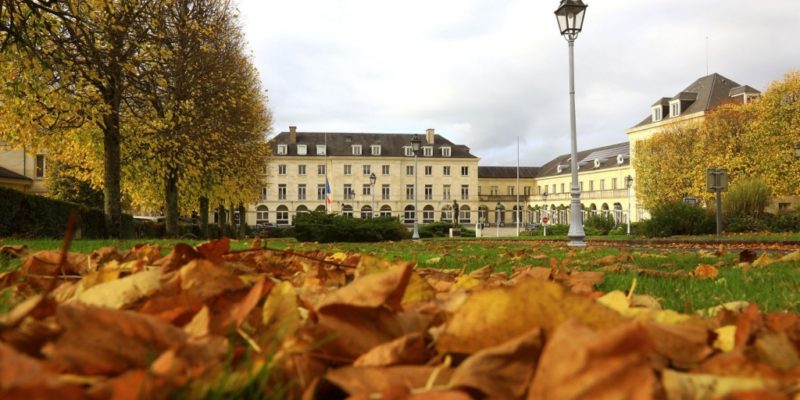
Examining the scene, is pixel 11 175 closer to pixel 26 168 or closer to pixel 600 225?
pixel 26 168

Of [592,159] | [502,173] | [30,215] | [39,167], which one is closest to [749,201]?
[30,215]

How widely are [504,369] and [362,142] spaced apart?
81961 millimetres

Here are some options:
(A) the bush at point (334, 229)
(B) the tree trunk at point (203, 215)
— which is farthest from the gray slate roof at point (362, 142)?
(A) the bush at point (334, 229)

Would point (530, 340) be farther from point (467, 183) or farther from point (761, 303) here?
point (467, 183)

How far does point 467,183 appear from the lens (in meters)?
84.1

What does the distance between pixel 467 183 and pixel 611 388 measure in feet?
276

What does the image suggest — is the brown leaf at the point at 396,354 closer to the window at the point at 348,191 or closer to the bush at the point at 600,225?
the bush at the point at 600,225

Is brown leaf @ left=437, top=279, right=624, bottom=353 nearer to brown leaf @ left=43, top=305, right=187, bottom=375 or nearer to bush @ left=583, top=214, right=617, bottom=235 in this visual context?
brown leaf @ left=43, top=305, right=187, bottom=375

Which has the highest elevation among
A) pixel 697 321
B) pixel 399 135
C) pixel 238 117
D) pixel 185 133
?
pixel 399 135

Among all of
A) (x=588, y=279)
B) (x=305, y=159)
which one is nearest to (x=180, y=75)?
(x=588, y=279)

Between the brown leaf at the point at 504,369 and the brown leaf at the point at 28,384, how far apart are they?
1.55 feet

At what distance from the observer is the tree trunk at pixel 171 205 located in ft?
74.8

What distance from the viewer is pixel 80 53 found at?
431 inches

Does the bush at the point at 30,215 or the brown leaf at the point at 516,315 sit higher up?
the bush at the point at 30,215
